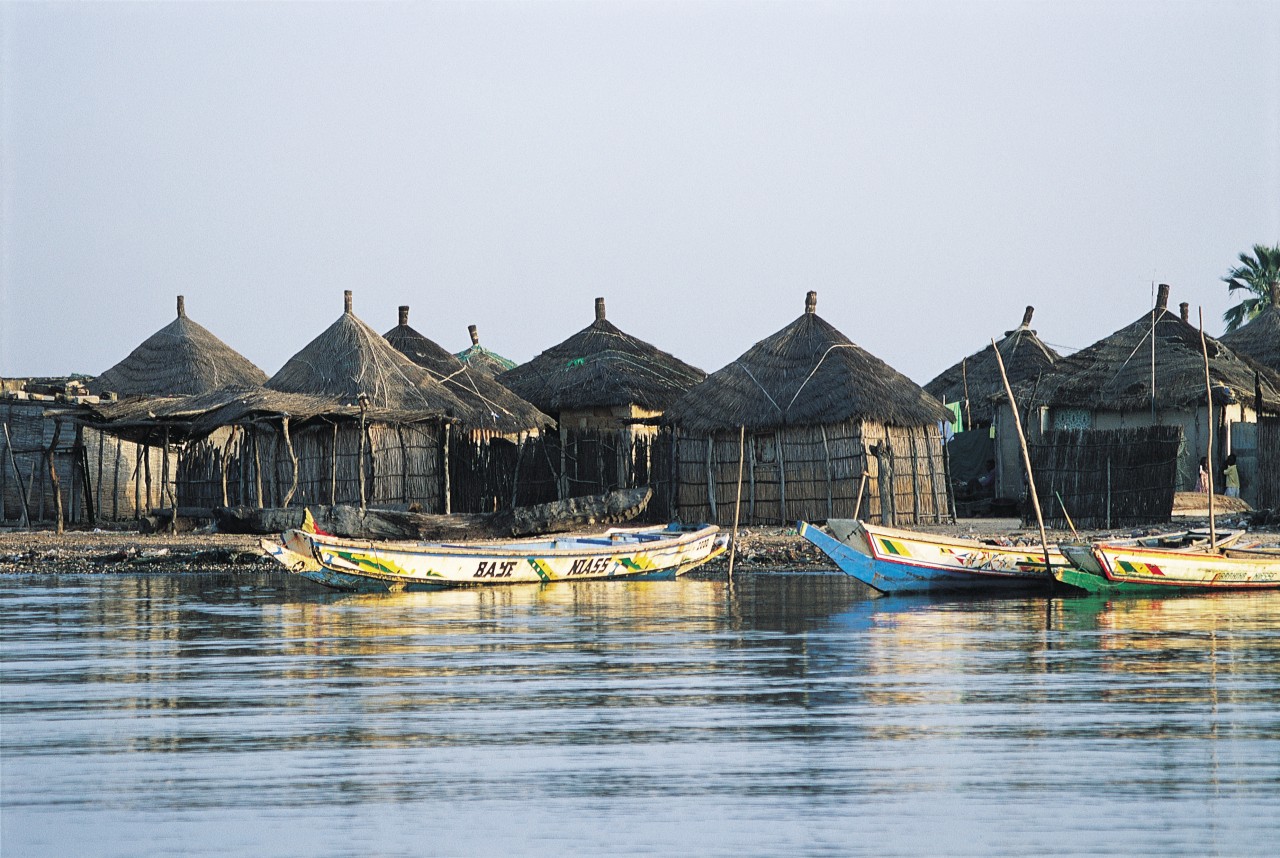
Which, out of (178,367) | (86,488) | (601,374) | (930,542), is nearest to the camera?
(930,542)

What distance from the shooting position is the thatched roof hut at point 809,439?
949 inches

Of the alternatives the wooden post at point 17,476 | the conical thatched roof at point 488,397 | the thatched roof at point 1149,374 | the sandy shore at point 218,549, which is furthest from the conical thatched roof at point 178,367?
the thatched roof at point 1149,374

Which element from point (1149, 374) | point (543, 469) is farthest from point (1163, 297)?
point (543, 469)

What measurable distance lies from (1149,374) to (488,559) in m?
15.5

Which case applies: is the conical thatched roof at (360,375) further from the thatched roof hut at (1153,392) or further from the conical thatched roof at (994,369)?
the conical thatched roof at (994,369)

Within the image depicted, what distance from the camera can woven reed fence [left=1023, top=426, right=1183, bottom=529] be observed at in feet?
73.4

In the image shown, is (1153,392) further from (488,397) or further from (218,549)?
(218,549)

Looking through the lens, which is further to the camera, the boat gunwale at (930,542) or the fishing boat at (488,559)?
the fishing boat at (488,559)

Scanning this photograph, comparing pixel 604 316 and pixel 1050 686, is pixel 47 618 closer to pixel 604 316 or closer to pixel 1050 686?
pixel 1050 686

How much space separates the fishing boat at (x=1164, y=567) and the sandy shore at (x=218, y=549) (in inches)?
123

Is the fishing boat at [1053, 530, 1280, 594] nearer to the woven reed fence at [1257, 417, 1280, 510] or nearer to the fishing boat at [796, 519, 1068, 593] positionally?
the fishing boat at [796, 519, 1068, 593]

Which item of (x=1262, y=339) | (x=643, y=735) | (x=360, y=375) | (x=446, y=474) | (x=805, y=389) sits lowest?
(x=643, y=735)

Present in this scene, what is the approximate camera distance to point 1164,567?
15.5 meters

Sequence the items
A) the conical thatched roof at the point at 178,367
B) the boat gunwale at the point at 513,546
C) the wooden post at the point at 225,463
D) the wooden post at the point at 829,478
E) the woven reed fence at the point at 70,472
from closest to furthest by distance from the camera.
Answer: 1. the boat gunwale at the point at 513,546
2. the wooden post at the point at 829,478
3. the wooden post at the point at 225,463
4. the woven reed fence at the point at 70,472
5. the conical thatched roof at the point at 178,367
